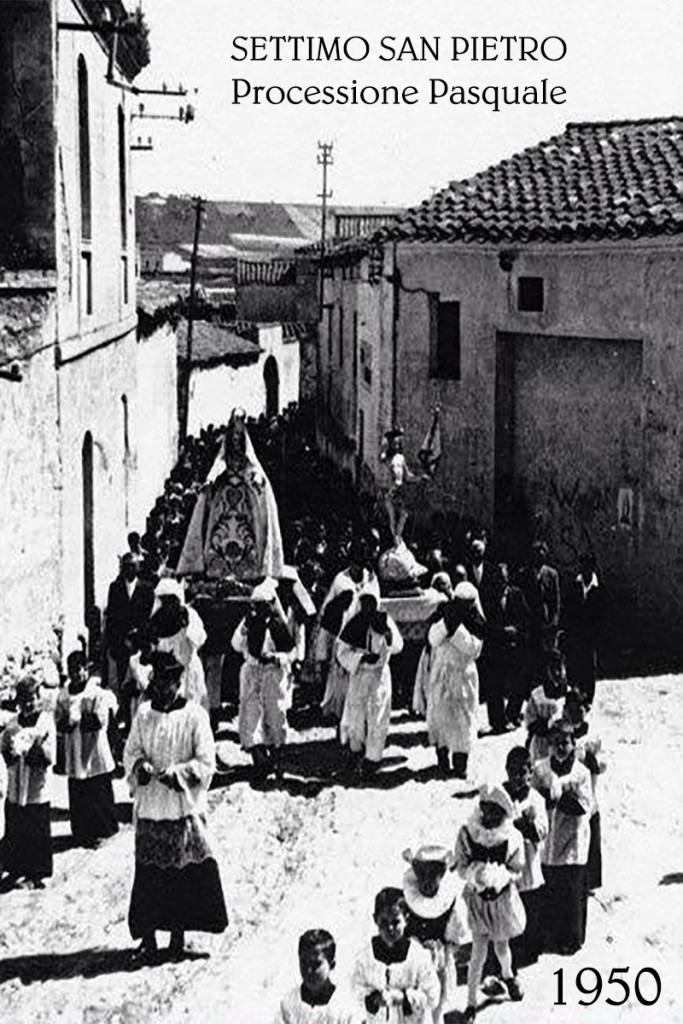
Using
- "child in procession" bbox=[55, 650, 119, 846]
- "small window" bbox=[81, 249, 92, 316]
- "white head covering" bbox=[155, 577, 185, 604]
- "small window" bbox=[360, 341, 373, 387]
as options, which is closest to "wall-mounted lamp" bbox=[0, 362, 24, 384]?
"white head covering" bbox=[155, 577, 185, 604]

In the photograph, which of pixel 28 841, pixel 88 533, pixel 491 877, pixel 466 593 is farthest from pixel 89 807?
pixel 88 533

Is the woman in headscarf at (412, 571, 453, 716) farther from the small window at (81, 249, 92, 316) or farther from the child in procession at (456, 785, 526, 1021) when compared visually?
the small window at (81, 249, 92, 316)

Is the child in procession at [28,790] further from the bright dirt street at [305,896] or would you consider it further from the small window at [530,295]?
the small window at [530,295]

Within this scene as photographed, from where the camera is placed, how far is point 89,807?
29.9 ft

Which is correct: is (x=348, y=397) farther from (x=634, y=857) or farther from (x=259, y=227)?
(x=259, y=227)

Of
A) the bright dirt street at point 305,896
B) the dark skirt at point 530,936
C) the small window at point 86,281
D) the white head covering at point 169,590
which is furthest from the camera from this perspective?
the small window at point 86,281

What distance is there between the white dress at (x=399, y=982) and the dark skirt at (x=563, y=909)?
6.97ft

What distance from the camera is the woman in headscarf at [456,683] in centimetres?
1024

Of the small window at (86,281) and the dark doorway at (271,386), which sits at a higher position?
the small window at (86,281)

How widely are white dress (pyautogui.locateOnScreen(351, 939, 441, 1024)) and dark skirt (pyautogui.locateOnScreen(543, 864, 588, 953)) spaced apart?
2.12 metres

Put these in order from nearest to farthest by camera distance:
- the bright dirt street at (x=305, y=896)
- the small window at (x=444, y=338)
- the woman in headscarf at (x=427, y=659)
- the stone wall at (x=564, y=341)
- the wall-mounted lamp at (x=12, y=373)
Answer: the bright dirt street at (x=305, y=896)
the wall-mounted lamp at (x=12, y=373)
the woman in headscarf at (x=427, y=659)
the stone wall at (x=564, y=341)
the small window at (x=444, y=338)

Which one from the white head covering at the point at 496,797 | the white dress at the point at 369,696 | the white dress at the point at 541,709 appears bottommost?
the white dress at the point at 369,696

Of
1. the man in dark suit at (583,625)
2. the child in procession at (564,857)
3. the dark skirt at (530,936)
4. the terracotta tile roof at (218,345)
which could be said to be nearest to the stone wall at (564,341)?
the man in dark suit at (583,625)

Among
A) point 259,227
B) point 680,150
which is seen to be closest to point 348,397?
point 680,150
